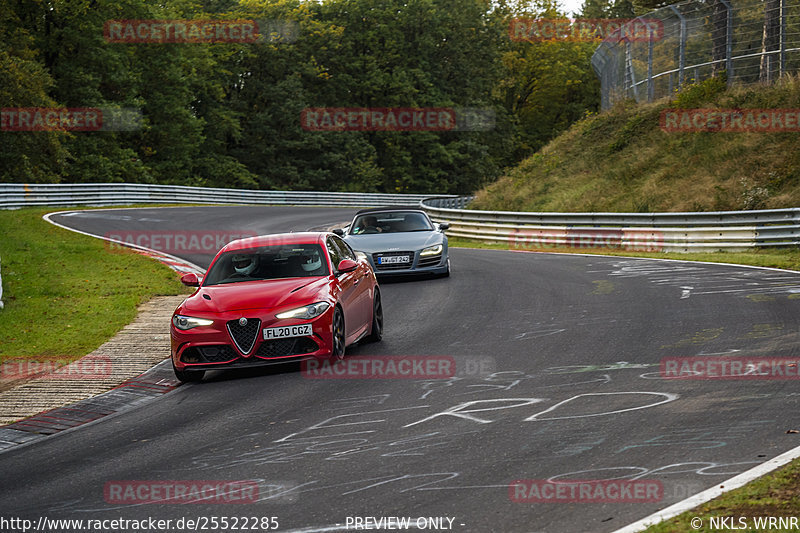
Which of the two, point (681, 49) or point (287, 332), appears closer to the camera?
point (287, 332)

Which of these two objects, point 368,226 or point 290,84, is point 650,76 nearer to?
point 368,226

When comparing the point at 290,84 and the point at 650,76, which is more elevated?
the point at 290,84

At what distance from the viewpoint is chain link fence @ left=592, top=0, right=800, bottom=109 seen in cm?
2830

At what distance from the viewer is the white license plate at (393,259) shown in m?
17.5

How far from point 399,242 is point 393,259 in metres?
0.45

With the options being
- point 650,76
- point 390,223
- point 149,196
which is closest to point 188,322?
point 390,223

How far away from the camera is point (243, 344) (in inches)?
375

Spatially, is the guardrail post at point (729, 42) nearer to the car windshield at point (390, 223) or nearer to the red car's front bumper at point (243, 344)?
the car windshield at point (390, 223)

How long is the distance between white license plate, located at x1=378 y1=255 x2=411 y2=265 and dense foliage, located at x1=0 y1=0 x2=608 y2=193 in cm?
3480

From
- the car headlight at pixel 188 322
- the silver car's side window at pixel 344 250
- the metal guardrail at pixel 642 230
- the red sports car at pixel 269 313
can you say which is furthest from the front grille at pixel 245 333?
the metal guardrail at pixel 642 230

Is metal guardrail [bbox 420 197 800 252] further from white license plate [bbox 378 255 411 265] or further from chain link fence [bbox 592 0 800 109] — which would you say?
white license plate [bbox 378 255 411 265]

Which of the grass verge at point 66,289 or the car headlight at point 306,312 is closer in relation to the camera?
the car headlight at point 306,312

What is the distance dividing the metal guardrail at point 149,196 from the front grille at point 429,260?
922 inches

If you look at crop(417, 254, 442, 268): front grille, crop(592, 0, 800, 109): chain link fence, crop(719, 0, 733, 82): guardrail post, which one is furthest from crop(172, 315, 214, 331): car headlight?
crop(719, 0, 733, 82): guardrail post
